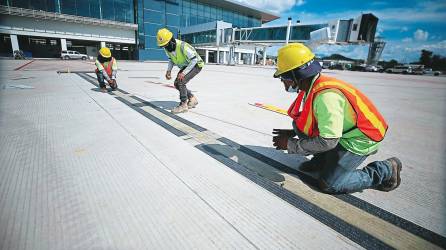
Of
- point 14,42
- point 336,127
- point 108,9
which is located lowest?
point 336,127

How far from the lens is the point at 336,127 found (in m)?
1.54

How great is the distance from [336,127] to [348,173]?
487 mm

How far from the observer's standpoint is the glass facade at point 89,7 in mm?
31031

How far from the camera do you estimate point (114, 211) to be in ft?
4.99

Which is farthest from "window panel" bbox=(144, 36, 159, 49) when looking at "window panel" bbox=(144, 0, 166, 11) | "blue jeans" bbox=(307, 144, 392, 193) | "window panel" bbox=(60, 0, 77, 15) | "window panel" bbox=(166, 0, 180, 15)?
"blue jeans" bbox=(307, 144, 392, 193)

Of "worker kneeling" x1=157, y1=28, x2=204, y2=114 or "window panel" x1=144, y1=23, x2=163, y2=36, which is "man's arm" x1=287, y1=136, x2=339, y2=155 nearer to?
"worker kneeling" x1=157, y1=28, x2=204, y2=114

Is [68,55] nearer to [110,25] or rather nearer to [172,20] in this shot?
[110,25]

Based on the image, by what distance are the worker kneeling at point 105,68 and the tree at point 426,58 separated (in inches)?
3174

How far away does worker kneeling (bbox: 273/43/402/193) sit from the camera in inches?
62.3

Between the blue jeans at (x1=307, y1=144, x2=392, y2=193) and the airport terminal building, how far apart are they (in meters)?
43.2

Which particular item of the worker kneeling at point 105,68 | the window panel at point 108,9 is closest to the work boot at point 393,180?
the worker kneeling at point 105,68

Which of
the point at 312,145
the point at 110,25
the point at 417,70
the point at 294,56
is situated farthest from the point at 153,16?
the point at 417,70

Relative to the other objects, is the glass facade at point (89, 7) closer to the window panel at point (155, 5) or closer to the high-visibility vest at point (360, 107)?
the window panel at point (155, 5)

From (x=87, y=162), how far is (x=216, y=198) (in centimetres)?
142
